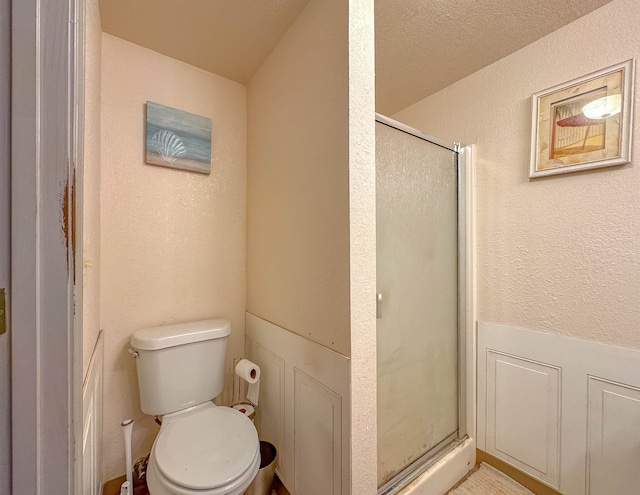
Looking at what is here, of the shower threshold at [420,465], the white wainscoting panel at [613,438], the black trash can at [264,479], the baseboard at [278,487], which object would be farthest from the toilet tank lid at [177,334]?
the white wainscoting panel at [613,438]

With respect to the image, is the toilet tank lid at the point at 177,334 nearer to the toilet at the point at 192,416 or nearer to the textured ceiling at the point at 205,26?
the toilet at the point at 192,416

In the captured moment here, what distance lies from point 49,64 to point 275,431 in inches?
58.5

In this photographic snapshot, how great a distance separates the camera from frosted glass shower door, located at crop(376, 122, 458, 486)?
1.15 metres

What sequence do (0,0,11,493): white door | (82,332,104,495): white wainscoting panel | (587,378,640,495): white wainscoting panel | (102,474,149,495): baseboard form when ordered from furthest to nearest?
(102,474,149,495): baseboard → (587,378,640,495): white wainscoting panel → (82,332,104,495): white wainscoting panel → (0,0,11,493): white door

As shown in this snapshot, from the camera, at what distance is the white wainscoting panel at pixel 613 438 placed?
1008mm

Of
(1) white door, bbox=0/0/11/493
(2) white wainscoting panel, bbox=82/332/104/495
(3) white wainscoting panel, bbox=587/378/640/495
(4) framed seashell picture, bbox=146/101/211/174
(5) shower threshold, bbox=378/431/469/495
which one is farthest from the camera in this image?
(4) framed seashell picture, bbox=146/101/211/174

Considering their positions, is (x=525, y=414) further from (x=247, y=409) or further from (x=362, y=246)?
(x=247, y=409)

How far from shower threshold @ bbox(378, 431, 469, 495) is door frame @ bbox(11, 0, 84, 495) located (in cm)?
116

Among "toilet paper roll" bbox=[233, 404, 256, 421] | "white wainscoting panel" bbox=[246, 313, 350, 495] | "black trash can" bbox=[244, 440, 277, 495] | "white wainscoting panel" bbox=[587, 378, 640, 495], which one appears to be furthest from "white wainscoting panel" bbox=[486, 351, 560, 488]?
"toilet paper roll" bbox=[233, 404, 256, 421]

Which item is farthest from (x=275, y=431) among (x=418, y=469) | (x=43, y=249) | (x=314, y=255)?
(x=43, y=249)

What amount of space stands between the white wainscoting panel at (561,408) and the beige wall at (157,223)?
1.43m

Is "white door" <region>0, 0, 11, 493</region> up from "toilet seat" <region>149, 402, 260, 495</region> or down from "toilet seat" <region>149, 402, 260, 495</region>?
up

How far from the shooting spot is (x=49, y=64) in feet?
1.36

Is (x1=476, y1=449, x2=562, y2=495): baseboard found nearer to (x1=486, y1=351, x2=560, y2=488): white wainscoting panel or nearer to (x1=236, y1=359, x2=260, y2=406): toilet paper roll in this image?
(x1=486, y1=351, x2=560, y2=488): white wainscoting panel
